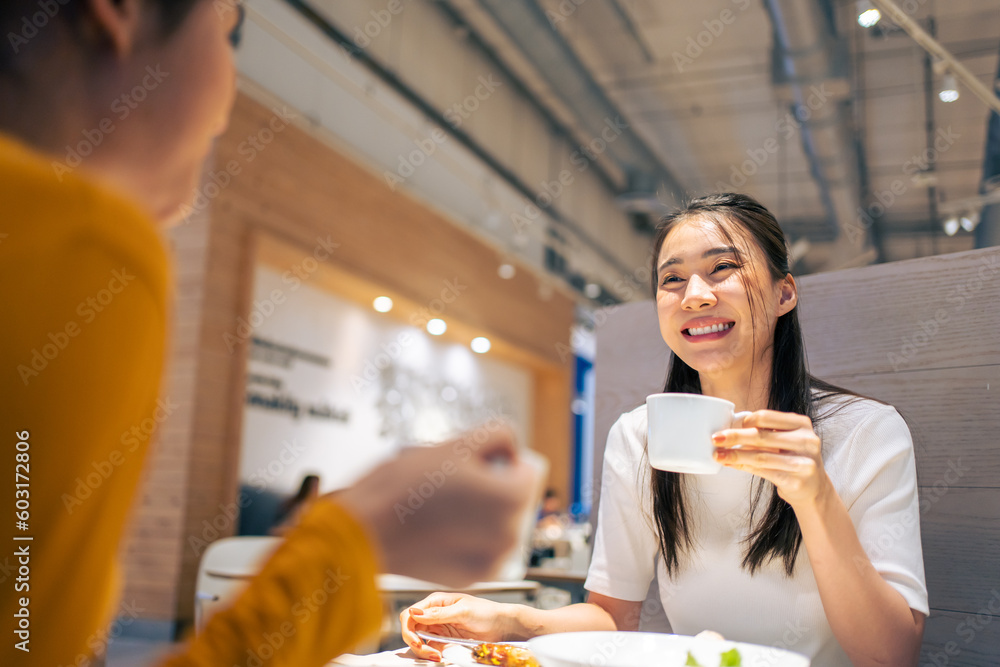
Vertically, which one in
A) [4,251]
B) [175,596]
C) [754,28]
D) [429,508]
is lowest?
[175,596]

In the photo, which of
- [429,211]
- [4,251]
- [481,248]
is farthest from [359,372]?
[4,251]

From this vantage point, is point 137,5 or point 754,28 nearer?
point 137,5

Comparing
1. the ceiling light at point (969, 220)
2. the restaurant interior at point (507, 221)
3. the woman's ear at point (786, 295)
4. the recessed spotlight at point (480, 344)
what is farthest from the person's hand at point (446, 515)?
the recessed spotlight at point (480, 344)

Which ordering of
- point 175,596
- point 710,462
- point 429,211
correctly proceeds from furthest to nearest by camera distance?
point 429,211 → point 175,596 → point 710,462

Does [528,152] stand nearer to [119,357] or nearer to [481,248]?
[481,248]

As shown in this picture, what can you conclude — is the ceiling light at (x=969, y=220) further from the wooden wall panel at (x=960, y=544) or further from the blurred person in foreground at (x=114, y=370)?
the blurred person in foreground at (x=114, y=370)

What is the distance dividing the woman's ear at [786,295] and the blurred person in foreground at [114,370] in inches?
42.0

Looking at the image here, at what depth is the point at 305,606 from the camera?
42 centimetres

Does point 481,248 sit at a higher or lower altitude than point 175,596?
higher

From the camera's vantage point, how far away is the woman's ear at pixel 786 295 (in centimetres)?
140

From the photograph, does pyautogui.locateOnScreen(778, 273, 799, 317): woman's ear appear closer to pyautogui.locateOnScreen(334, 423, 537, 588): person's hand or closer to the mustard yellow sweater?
pyautogui.locateOnScreen(334, 423, 537, 588): person's hand

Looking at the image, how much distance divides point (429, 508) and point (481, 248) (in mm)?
8761

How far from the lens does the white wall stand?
6.05 meters

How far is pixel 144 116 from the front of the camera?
0.41 meters
